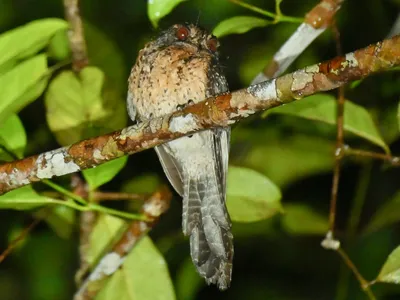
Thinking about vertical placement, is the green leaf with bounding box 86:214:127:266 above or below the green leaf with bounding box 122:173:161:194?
above

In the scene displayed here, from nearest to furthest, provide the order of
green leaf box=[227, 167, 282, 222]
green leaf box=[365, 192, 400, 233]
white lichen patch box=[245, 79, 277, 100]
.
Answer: white lichen patch box=[245, 79, 277, 100]
green leaf box=[227, 167, 282, 222]
green leaf box=[365, 192, 400, 233]

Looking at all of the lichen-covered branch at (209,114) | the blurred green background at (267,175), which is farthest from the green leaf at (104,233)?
the lichen-covered branch at (209,114)

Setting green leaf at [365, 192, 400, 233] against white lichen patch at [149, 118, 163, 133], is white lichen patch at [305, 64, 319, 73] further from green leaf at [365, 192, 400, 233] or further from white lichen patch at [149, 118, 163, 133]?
green leaf at [365, 192, 400, 233]

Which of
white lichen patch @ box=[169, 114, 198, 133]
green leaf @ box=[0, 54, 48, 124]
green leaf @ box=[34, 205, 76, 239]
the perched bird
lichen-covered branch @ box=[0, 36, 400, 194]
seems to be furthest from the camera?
green leaf @ box=[34, 205, 76, 239]

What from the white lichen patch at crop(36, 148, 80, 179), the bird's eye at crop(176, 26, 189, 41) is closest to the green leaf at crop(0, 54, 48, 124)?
the white lichen patch at crop(36, 148, 80, 179)

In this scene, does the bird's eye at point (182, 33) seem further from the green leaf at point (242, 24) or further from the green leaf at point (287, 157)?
the green leaf at point (242, 24)

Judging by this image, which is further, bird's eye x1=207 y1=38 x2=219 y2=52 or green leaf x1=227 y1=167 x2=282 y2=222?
bird's eye x1=207 y1=38 x2=219 y2=52

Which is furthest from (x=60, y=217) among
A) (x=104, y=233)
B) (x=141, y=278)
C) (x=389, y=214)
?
(x=389, y=214)
